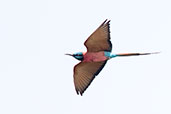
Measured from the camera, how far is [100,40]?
30.6 ft

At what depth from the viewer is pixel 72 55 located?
9.77 metres

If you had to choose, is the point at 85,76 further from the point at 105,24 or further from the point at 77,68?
the point at 105,24

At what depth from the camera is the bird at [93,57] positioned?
9258 millimetres

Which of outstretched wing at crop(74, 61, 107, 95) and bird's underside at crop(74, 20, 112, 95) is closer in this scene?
bird's underside at crop(74, 20, 112, 95)

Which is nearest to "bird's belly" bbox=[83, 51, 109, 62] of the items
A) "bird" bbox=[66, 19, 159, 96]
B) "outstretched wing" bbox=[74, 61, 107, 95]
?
"bird" bbox=[66, 19, 159, 96]

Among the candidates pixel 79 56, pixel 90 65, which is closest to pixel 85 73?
pixel 90 65

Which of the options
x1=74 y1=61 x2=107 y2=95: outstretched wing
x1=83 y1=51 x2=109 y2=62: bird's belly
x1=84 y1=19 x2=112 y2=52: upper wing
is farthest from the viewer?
x1=74 y1=61 x2=107 y2=95: outstretched wing

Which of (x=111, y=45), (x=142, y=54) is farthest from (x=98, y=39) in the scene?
(x=142, y=54)

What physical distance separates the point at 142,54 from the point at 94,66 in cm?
105

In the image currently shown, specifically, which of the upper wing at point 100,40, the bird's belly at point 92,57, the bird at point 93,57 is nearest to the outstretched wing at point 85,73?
the bird at point 93,57

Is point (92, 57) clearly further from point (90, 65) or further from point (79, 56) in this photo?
point (90, 65)

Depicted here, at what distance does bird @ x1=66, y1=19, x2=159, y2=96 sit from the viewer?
926 cm

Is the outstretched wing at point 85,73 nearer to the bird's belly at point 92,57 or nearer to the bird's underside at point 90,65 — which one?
the bird's underside at point 90,65

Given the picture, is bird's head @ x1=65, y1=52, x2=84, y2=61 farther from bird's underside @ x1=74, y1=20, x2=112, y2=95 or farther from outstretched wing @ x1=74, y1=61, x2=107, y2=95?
outstretched wing @ x1=74, y1=61, x2=107, y2=95
